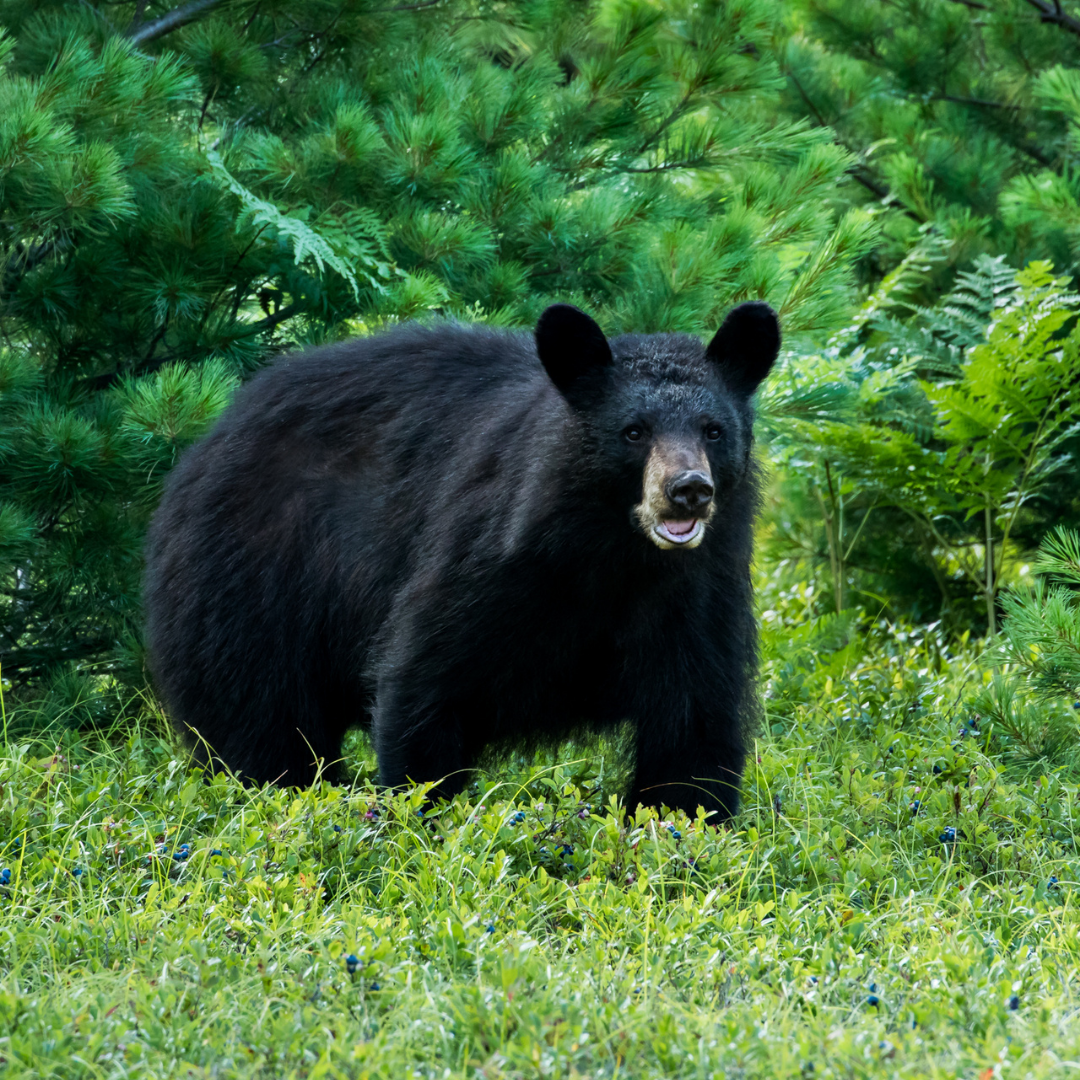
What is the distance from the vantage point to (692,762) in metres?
4.36

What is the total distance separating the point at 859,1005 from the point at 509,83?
4.13 metres

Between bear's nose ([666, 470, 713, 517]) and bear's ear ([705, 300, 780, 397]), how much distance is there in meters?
0.56

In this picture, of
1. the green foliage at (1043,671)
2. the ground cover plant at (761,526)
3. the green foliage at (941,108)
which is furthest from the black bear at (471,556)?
the green foliage at (941,108)

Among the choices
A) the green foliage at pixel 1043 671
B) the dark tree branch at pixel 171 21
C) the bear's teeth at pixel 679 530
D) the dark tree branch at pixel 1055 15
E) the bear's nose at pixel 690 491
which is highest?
the dark tree branch at pixel 171 21

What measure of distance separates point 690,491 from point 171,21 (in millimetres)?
3491

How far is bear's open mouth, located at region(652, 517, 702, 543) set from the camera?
12.6ft

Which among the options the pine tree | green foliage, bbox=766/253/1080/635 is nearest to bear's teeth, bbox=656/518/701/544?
the pine tree

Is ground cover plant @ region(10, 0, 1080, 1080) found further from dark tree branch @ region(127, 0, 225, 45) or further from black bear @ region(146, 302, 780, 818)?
black bear @ region(146, 302, 780, 818)

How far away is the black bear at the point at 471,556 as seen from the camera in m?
4.11

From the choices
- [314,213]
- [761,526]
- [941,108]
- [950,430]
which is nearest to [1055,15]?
[941,108]

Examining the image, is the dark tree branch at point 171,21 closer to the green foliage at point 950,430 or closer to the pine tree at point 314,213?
the pine tree at point 314,213

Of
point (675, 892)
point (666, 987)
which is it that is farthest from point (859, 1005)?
point (675, 892)

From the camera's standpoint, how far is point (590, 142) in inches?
239

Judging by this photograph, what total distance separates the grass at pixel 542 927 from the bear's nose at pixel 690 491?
92 cm
